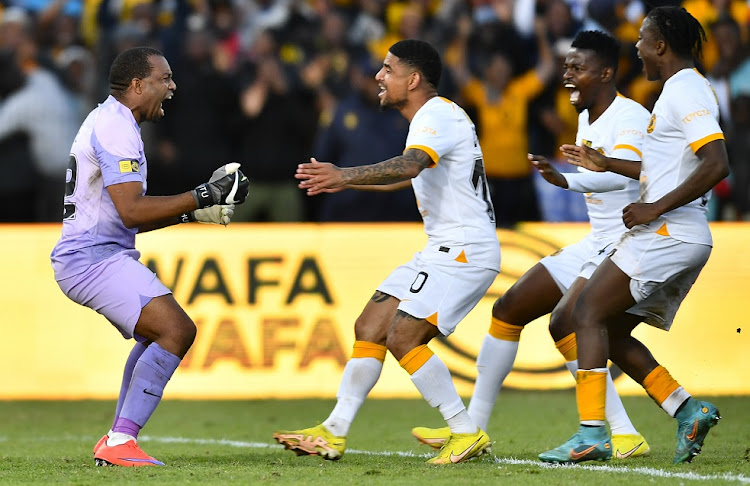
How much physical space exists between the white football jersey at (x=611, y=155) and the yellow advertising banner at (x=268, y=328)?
3.48m

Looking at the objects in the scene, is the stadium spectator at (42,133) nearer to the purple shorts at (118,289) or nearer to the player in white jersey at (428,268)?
the purple shorts at (118,289)

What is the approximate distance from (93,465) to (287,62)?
7782 mm

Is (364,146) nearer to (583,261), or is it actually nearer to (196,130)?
(196,130)

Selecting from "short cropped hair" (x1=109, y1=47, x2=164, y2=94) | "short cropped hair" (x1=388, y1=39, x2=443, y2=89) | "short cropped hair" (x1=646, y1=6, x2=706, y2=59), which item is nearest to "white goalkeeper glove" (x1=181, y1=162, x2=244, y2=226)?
"short cropped hair" (x1=109, y1=47, x2=164, y2=94)

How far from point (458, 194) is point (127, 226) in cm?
184

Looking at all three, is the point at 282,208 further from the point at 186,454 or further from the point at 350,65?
the point at 186,454

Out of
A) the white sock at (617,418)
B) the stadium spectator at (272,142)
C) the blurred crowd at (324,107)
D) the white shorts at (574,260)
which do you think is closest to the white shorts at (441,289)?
the white shorts at (574,260)

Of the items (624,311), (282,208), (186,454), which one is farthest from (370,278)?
(624,311)

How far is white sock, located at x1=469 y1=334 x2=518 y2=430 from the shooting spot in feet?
23.7

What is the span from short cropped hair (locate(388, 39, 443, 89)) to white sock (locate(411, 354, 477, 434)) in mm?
1644

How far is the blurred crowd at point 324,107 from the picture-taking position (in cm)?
1252

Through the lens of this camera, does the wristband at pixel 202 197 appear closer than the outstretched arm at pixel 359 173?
No

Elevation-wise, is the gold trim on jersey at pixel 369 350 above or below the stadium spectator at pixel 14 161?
below

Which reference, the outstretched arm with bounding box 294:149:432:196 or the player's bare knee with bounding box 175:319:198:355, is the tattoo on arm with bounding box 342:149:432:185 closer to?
the outstretched arm with bounding box 294:149:432:196
